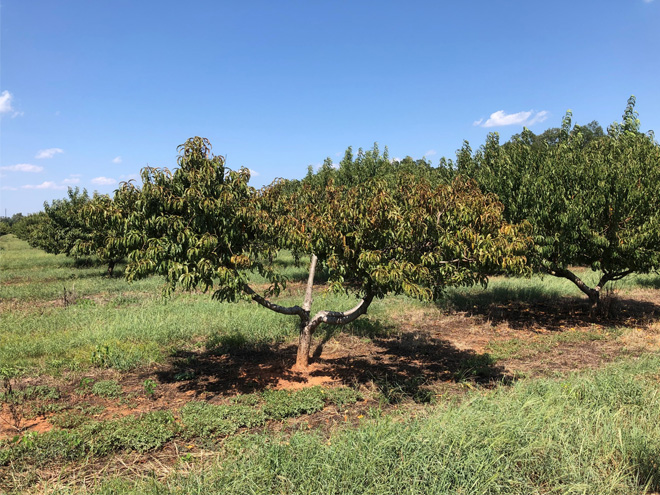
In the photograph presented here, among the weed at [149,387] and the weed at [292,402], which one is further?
the weed at [149,387]

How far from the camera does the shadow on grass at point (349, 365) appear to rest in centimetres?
834

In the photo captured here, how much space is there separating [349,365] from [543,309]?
986 cm

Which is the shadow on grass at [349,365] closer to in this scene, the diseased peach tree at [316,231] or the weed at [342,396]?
the weed at [342,396]

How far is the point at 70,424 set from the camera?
655 centimetres

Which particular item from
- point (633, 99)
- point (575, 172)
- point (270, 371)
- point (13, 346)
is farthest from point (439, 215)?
point (633, 99)

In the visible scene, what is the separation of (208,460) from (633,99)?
69.5 feet

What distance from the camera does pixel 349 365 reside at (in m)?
9.62

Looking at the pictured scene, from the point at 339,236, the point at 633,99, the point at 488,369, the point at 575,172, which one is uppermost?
the point at 633,99

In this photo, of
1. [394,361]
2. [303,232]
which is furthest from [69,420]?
[394,361]

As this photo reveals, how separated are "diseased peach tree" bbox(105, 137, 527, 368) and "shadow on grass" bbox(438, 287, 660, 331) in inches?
302

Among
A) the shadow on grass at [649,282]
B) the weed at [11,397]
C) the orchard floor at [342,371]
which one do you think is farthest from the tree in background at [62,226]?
the shadow on grass at [649,282]

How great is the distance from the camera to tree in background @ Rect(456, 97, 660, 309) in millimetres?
11688

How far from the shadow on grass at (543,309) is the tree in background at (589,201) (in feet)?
4.98

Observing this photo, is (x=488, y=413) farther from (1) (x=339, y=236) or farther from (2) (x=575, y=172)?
(2) (x=575, y=172)
